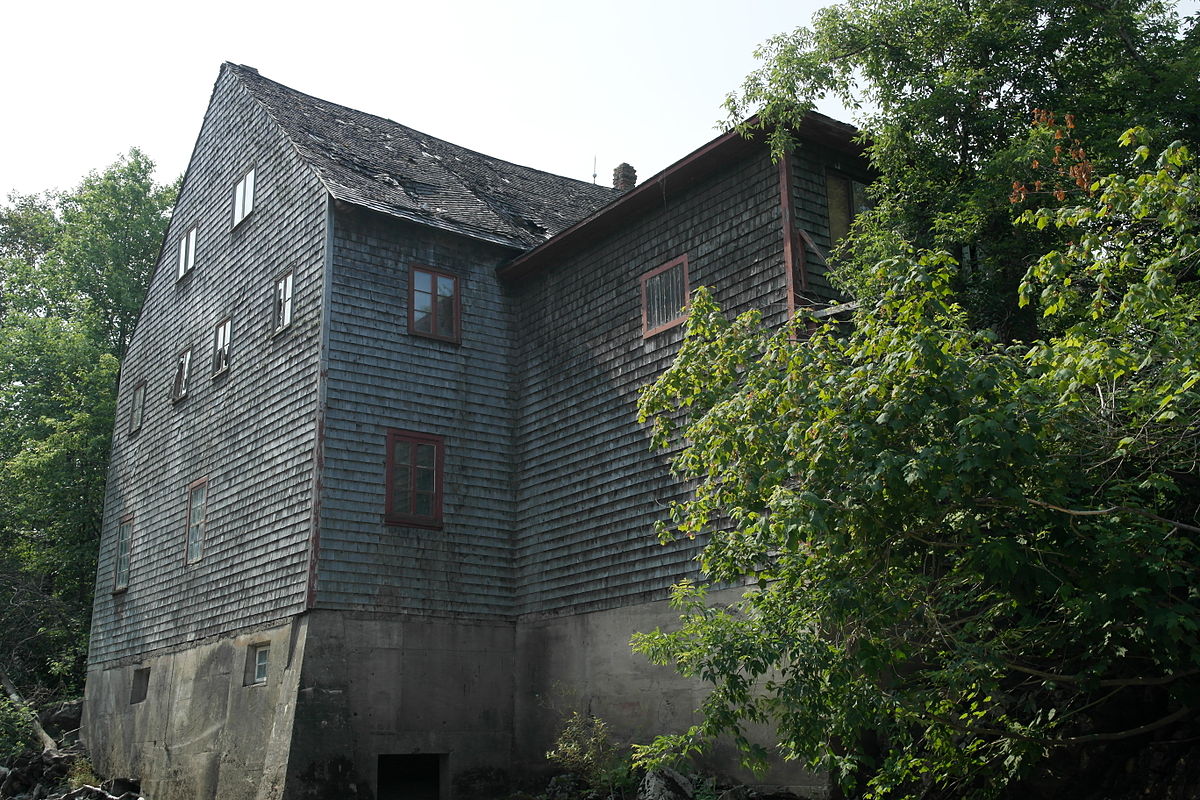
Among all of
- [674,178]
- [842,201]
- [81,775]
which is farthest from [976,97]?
[81,775]

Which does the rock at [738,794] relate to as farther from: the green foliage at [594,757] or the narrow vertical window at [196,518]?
the narrow vertical window at [196,518]

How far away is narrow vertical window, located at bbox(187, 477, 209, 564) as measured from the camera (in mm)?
19828

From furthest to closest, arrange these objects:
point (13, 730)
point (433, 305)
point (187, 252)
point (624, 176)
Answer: point (624, 176) < point (187, 252) < point (13, 730) < point (433, 305)

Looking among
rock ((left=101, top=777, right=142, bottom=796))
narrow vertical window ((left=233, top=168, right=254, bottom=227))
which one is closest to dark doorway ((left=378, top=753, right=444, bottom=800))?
rock ((left=101, top=777, right=142, bottom=796))

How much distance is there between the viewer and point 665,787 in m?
13.0

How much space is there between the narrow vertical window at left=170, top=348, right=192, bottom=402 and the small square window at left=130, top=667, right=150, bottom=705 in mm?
5209

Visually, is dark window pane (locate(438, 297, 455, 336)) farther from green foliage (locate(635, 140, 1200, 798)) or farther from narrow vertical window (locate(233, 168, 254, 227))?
green foliage (locate(635, 140, 1200, 798))

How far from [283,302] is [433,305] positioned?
254cm

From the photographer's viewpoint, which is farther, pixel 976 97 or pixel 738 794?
pixel 976 97

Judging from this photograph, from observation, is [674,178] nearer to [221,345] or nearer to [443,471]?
[443,471]

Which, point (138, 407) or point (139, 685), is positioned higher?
point (138, 407)

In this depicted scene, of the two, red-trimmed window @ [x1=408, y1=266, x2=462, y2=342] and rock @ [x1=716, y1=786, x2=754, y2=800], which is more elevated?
red-trimmed window @ [x1=408, y1=266, x2=462, y2=342]

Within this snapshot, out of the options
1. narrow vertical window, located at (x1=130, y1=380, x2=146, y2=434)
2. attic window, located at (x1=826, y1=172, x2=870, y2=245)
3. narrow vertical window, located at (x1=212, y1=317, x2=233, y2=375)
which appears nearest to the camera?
attic window, located at (x1=826, y1=172, x2=870, y2=245)

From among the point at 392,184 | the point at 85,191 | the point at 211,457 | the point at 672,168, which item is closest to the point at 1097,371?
the point at 672,168
